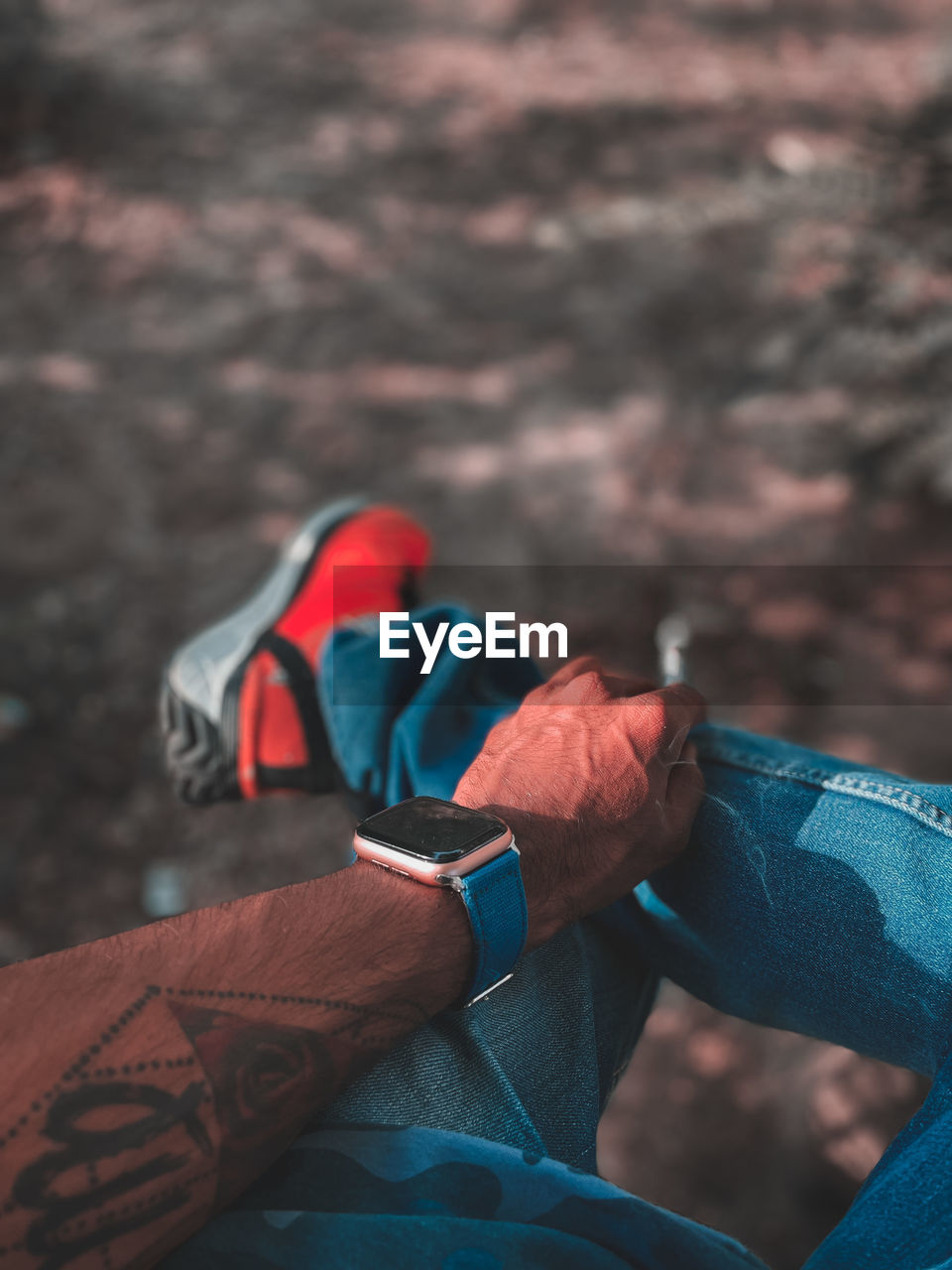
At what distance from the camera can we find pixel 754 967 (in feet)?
4.08

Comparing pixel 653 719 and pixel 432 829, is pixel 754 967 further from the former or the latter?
pixel 432 829

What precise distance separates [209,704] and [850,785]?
118 cm

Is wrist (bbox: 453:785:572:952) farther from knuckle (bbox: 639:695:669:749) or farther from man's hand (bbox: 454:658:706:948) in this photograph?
knuckle (bbox: 639:695:669:749)

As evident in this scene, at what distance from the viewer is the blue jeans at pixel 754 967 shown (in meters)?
0.98

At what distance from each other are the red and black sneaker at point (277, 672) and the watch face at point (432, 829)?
72cm

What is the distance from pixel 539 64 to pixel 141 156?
1.56m

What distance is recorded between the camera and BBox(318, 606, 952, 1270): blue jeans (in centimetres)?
98

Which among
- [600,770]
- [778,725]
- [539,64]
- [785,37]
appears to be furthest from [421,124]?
[600,770]

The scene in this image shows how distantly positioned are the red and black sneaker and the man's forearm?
2.65ft

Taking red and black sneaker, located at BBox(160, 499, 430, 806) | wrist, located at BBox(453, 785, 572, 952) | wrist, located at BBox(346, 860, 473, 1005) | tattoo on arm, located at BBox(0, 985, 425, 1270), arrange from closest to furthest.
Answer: tattoo on arm, located at BBox(0, 985, 425, 1270) < wrist, located at BBox(346, 860, 473, 1005) < wrist, located at BBox(453, 785, 572, 952) < red and black sneaker, located at BBox(160, 499, 430, 806)

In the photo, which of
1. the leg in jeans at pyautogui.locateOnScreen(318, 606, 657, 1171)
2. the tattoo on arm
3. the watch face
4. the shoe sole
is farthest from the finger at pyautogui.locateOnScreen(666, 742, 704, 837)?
the shoe sole

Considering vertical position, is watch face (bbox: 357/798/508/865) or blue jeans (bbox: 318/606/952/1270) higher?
watch face (bbox: 357/798/508/865)

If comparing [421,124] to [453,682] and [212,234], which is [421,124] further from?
[453,682]

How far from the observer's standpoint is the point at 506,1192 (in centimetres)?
91
